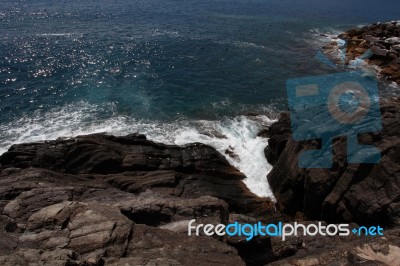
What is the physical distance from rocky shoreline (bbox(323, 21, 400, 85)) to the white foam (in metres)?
27.0

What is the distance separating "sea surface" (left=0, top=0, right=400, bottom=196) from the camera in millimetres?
34969

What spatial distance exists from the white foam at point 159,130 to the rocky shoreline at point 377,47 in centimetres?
2701

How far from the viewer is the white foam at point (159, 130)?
3134 cm

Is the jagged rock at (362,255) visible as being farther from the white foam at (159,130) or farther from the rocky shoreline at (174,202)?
the white foam at (159,130)

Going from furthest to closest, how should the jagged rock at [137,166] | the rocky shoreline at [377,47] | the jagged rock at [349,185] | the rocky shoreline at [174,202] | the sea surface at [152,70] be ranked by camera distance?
1. the rocky shoreline at [377,47]
2. the sea surface at [152,70]
3. the jagged rock at [137,166]
4. the jagged rock at [349,185]
5. the rocky shoreline at [174,202]

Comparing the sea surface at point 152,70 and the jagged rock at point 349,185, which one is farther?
the sea surface at point 152,70

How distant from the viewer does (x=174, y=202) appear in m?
18.0

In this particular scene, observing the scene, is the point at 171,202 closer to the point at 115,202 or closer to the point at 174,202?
the point at 174,202

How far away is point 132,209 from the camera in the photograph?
16953 mm

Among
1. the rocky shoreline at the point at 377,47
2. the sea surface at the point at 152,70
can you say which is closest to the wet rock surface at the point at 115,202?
the sea surface at the point at 152,70

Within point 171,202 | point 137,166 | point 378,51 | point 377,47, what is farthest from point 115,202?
point 377,47

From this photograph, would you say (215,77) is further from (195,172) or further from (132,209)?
(132,209)

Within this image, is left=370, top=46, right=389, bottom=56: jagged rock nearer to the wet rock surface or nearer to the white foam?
the white foam

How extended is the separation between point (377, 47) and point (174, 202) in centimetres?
5447
